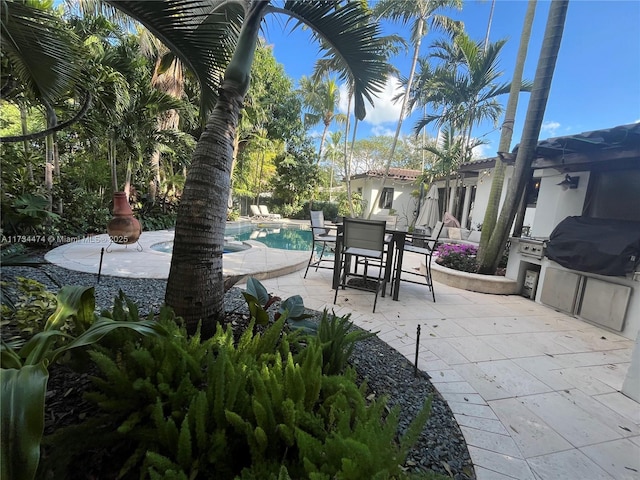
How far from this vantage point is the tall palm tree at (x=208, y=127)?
1.67 m

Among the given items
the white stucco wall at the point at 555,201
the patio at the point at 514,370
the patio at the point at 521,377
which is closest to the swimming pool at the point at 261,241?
the patio at the point at 514,370

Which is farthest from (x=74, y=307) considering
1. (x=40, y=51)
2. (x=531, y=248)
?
(x=531, y=248)

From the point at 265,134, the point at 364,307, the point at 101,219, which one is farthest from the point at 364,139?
the point at 364,307

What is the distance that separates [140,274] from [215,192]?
289cm

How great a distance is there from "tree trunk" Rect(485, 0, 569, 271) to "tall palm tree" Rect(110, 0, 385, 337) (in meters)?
3.56

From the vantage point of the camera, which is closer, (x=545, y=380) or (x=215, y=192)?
(x=215, y=192)

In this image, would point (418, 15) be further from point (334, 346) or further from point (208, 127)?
point (334, 346)

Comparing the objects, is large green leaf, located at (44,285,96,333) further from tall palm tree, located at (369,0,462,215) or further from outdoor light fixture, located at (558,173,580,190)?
tall palm tree, located at (369,0,462,215)

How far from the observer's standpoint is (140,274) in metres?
3.85

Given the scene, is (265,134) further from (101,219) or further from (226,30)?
(226,30)

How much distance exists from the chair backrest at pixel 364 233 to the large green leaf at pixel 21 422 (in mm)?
3008

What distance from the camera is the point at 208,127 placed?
1.76 meters

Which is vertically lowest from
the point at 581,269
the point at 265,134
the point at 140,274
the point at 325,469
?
the point at 140,274

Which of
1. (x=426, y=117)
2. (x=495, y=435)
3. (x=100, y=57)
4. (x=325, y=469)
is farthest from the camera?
(x=426, y=117)
